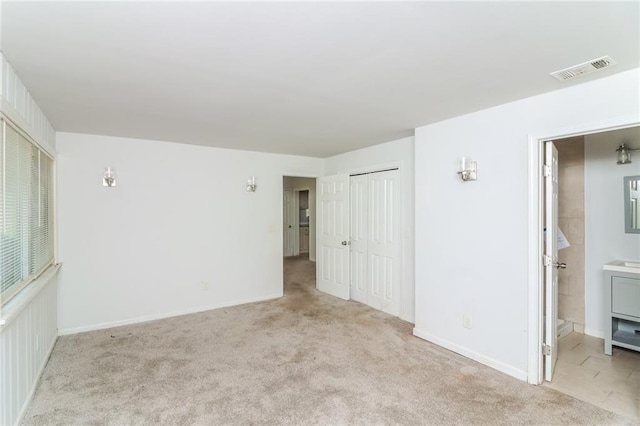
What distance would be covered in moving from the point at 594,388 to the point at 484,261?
121 centimetres

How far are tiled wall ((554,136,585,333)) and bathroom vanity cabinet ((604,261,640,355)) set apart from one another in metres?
0.45

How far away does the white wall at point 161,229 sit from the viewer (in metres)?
3.72

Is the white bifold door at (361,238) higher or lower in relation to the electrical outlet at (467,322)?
higher

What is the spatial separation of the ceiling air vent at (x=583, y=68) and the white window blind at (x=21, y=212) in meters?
3.58

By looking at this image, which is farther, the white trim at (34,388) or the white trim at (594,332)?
the white trim at (594,332)

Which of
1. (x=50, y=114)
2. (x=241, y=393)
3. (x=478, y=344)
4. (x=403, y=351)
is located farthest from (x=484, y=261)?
(x=50, y=114)

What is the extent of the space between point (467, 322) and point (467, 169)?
1464mm

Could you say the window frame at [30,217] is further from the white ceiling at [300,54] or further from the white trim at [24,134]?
the white ceiling at [300,54]

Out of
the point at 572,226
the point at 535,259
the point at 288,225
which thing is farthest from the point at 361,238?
the point at 288,225

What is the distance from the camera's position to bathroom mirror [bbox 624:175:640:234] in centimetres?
320

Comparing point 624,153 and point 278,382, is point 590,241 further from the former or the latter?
point 278,382

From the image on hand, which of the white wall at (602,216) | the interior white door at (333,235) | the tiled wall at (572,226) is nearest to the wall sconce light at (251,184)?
the interior white door at (333,235)

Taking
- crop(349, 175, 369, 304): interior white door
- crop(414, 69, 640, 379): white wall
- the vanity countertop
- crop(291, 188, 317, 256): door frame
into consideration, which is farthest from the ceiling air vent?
crop(291, 188, 317, 256): door frame

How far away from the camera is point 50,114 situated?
2.98 m
